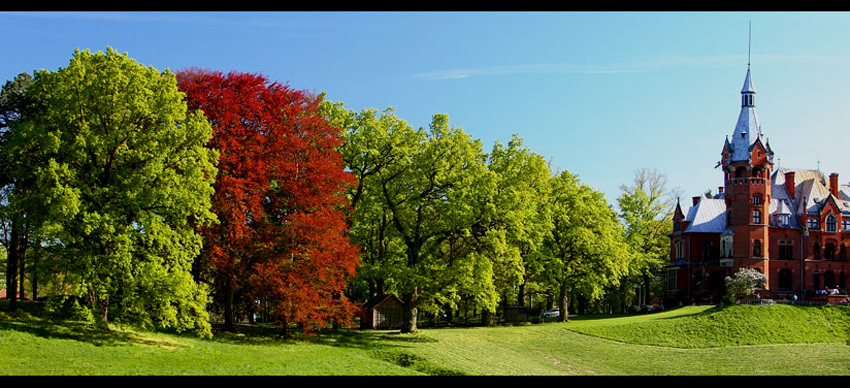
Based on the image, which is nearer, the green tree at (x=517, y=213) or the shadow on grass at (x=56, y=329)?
the shadow on grass at (x=56, y=329)

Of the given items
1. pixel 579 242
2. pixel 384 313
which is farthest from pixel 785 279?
pixel 384 313

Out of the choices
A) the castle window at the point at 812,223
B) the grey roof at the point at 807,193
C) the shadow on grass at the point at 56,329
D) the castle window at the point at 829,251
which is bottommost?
the shadow on grass at the point at 56,329

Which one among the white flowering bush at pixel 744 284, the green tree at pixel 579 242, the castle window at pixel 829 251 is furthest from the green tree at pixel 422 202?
the castle window at pixel 829 251

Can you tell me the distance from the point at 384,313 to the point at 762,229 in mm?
31749

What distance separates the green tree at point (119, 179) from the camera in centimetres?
2586

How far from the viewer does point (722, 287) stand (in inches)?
2309

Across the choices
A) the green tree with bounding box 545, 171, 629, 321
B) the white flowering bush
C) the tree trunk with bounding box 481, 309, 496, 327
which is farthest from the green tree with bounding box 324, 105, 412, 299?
the white flowering bush

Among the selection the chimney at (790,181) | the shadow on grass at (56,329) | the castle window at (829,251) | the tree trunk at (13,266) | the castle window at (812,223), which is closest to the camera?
the shadow on grass at (56,329)

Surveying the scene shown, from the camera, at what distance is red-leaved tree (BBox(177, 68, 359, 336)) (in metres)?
30.5

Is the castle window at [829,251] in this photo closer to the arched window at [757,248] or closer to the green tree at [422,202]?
the arched window at [757,248]

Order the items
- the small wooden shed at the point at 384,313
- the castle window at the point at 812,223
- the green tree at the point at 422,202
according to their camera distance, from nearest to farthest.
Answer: the green tree at the point at 422,202, the small wooden shed at the point at 384,313, the castle window at the point at 812,223

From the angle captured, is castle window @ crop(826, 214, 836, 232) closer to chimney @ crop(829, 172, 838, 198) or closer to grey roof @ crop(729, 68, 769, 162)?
chimney @ crop(829, 172, 838, 198)

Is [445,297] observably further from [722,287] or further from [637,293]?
[637,293]

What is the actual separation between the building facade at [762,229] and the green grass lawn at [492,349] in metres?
9.26
